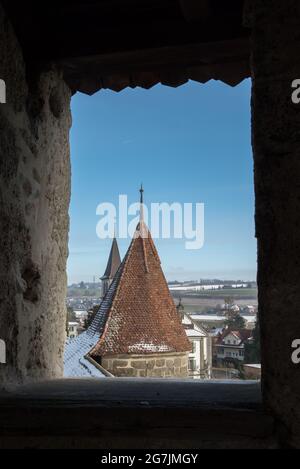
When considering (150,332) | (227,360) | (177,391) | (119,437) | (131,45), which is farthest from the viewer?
(227,360)

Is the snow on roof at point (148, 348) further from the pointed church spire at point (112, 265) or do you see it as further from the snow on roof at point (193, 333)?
the pointed church spire at point (112, 265)

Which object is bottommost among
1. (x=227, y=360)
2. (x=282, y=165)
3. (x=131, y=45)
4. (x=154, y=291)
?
(x=227, y=360)

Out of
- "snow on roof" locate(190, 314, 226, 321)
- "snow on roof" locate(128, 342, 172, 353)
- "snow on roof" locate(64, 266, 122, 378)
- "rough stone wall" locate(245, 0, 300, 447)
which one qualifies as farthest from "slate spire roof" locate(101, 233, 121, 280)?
A: "rough stone wall" locate(245, 0, 300, 447)

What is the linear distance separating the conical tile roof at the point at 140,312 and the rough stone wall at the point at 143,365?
4.7 inches

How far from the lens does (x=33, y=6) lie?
186cm

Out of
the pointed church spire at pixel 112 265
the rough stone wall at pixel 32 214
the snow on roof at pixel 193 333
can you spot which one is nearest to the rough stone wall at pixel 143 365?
the rough stone wall at pixel 32 214

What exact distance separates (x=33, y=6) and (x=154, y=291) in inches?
381

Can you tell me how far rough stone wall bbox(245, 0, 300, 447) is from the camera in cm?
121

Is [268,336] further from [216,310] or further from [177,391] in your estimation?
[216,310]

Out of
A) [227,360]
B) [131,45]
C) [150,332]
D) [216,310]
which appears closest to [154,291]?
[150,332]

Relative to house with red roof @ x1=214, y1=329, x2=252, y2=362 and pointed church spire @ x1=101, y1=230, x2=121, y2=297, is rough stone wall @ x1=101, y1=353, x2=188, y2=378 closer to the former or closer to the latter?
pointed church spire @ x1=101, y1=230, x2=121, y2=297

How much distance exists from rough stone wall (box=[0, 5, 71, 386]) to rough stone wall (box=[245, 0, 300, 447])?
3.11 ft

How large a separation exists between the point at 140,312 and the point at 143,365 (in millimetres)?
1520

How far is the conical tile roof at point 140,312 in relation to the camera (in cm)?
974
